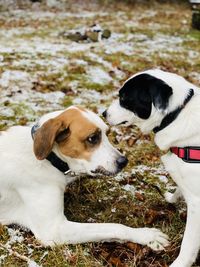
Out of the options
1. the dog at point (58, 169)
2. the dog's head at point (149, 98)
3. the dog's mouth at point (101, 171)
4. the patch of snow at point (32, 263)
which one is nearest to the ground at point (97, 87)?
the patch of snow at point (32, 263)

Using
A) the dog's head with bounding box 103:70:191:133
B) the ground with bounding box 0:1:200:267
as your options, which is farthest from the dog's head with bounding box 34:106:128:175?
the ground with bounding box 0:1:200:267

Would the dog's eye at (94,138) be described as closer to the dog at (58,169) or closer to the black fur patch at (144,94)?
the dog at (58,169)

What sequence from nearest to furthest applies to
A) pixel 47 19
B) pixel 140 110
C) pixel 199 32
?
pixel 140 110 → pixel 199 32 → pixel 47 19

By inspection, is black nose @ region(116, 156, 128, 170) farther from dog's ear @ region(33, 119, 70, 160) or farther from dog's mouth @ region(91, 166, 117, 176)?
dog's ear @ region(33, 119, 70, 160)

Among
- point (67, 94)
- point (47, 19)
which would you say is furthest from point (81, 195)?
point (47, 19)

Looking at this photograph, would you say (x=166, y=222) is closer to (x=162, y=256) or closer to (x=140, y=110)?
(x=162, y=256)

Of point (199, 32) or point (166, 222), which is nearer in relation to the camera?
point (166, 222)

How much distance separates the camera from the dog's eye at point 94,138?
370 centimetres

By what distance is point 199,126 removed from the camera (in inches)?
136

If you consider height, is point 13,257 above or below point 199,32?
above

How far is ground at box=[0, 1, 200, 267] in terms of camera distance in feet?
12.3

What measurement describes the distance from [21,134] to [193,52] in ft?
24.8

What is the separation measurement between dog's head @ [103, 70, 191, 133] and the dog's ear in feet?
1.77

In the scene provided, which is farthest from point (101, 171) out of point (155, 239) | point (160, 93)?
point (160, 93)
